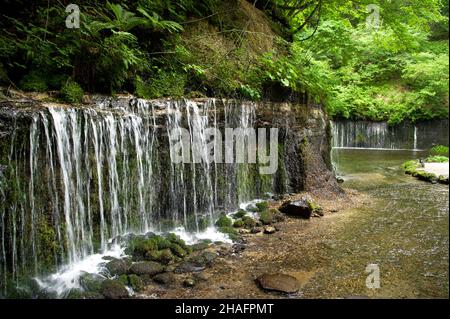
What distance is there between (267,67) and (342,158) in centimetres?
1088

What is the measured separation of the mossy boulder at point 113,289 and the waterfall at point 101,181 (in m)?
1.08

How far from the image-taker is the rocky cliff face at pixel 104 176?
4.76m

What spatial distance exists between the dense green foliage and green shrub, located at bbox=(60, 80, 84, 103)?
0.6 inches

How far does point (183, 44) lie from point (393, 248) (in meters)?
6.15

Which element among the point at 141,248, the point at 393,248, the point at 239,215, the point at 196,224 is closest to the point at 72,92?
the point at 141,248

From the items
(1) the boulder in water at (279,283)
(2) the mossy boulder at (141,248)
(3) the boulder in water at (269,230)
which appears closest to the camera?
(1) the boulder in water at (279,283)

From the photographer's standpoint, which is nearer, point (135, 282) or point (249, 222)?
point (135, 282)

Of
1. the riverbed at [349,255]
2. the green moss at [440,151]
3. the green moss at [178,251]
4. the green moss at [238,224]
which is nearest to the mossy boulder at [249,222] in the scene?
the green moss at [238,224]

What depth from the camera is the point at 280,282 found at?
4.48m
